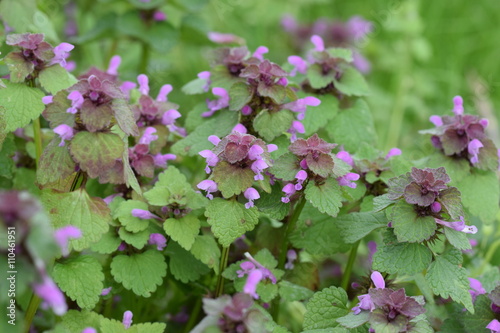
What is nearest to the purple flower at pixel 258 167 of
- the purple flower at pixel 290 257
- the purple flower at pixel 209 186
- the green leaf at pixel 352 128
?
the purple flower at pixel 209 186

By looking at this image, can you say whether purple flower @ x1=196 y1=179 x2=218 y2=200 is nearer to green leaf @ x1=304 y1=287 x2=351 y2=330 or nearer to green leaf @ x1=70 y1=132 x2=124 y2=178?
green leaf @ x1=70 y1=132 x2=124 y2=178

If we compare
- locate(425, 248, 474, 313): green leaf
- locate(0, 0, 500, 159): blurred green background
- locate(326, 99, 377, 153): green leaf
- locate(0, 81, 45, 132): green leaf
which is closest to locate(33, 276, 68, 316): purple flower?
locate(0, 81, 45, 132): green leaf

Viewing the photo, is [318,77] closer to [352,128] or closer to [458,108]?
[352,128]

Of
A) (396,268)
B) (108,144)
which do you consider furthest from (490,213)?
(108,144)

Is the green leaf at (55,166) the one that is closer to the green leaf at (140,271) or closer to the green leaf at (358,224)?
the green leaf at (140,271)

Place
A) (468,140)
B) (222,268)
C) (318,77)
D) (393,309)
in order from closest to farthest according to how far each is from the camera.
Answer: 1. (393,309)
2. (222,268)
3. (468,140)
4. (318,77)

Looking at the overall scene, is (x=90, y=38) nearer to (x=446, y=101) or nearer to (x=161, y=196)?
(x=161, y=196)

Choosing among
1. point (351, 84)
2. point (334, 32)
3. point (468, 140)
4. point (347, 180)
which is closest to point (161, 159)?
point (347, 180)
